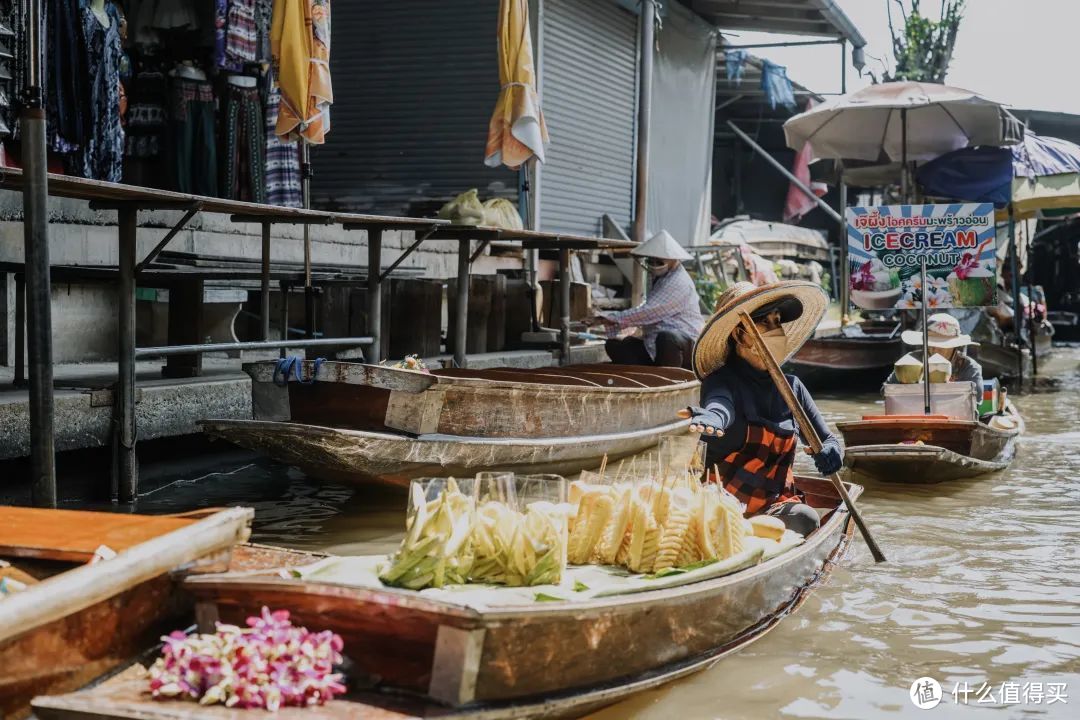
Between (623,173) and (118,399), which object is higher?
(623,173)

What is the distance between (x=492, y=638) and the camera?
9.71 ft

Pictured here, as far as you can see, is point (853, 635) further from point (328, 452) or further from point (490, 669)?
point (328, 452)

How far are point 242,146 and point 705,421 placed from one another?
6.33 m

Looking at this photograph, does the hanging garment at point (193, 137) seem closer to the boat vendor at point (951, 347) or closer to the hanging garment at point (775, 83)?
the boat vendor at point (951, 347)

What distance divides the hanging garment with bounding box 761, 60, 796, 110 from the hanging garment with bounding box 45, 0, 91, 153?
13.6m

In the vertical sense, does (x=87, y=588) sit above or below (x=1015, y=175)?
below

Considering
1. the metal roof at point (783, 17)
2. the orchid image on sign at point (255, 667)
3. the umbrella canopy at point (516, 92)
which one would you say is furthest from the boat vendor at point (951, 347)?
the metal roof at point (783, 17)

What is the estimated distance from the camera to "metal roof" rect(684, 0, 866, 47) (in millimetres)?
16125

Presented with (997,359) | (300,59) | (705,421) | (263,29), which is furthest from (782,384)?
(997,359)

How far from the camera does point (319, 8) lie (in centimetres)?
846

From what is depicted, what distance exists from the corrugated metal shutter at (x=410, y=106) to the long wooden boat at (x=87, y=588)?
9.94 m

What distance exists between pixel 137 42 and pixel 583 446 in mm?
5313

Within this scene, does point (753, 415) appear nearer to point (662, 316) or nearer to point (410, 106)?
point (662, 316)

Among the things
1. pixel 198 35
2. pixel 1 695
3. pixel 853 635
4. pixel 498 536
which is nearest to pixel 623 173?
pixel 198 35
